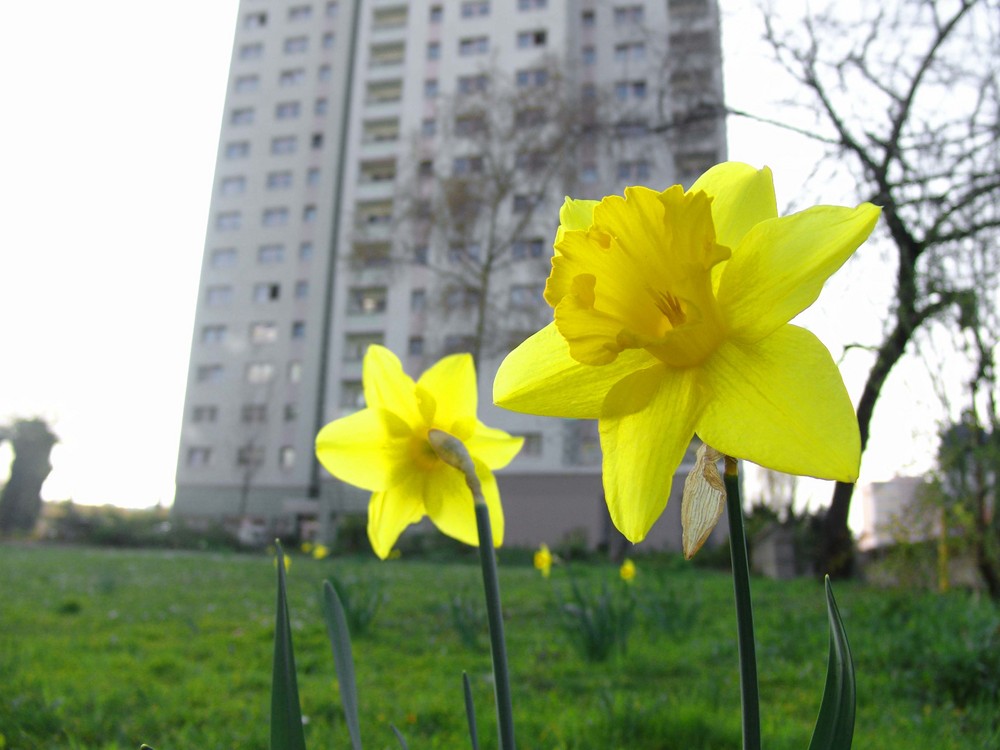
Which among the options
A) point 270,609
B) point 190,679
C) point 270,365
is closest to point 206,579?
point 270,609

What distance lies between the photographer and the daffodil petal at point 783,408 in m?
0.58

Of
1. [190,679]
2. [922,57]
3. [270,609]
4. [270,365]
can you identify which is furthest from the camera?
[270,365]

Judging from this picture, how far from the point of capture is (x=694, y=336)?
2.16ft

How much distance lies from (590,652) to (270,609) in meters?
3.08

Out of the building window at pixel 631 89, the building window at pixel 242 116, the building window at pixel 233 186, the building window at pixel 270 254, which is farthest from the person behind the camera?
the building window at pixel 242 116

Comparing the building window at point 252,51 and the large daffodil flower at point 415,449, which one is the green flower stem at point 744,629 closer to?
the large daffodil flower at point 415,449

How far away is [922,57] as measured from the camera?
6801 mm

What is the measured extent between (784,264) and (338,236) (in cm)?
3146

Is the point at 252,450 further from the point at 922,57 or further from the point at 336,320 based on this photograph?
the point at 922,57

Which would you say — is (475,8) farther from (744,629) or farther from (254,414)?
(744,629)

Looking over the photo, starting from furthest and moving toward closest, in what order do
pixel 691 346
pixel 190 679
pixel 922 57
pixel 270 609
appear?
pixel 922 57
pixel 270 609
pixel 190 679
pixel 691 346

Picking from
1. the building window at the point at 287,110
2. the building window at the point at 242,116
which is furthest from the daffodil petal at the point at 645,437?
the building window at the point at 242,116

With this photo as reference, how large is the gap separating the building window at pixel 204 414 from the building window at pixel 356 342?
693cm

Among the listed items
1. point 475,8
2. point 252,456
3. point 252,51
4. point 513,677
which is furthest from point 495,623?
point 252,51
